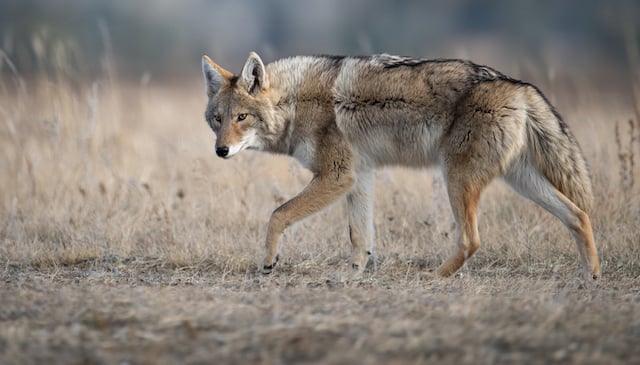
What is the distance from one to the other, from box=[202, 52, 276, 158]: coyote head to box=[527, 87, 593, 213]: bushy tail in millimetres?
2146

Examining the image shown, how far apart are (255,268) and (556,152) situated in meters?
2.54

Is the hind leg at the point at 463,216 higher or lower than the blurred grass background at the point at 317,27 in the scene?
lower

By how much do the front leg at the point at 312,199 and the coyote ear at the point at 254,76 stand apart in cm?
96

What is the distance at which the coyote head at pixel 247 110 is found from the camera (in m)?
6.59

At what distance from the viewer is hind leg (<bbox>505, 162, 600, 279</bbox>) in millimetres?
5953

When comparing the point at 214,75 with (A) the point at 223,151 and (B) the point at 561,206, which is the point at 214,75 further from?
(B) the point at 561,206

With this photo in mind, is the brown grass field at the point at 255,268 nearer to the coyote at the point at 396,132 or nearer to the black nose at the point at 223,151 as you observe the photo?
the coyote at the point at 396,132

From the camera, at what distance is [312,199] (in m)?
6.30

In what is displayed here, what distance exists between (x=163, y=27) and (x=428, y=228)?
1625 inches

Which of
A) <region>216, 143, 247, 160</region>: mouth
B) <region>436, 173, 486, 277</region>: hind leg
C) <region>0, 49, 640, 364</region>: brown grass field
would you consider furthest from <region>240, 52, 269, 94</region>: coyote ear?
<region>436, 173, 486, 277</region>: hind leg

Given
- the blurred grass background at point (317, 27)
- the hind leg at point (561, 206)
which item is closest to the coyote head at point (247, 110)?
the hind leg at point (561, 206)

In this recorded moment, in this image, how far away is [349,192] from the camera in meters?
6.55

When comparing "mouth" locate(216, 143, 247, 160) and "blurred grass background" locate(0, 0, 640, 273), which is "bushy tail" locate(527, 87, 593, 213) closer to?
"blurred grass background" locate(0, 0, 640, 273)

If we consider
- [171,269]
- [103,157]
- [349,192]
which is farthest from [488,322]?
[103,157]
